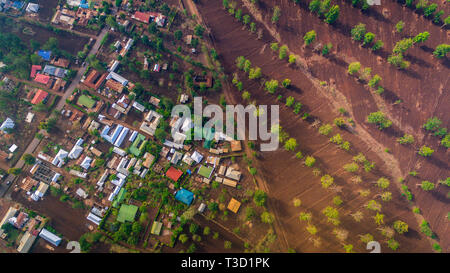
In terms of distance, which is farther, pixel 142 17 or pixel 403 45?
pixel 142 17

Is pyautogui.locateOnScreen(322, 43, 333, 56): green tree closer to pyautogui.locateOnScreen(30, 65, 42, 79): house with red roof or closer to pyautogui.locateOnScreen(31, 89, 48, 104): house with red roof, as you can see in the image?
pyautogui.locateOnScreen(31, 89, 48, 104): house with red roof

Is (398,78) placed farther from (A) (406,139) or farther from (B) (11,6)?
(B) (11,6)

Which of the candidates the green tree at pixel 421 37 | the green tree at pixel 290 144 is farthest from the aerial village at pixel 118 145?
the green tree at pixel 421 37

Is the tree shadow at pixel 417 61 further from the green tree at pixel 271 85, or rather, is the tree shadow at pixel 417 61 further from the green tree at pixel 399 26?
the green tree at pixel 271 85

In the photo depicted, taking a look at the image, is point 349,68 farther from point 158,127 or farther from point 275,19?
point 158,127

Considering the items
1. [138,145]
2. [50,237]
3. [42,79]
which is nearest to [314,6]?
[138,145]
